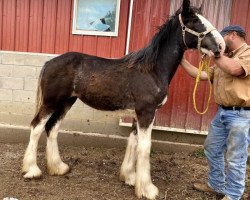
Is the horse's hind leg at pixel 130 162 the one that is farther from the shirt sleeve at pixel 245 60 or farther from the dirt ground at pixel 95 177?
the shirt sleeve at pixel 245 60

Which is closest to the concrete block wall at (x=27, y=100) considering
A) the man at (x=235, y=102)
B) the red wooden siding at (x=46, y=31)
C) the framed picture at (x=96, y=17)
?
the red wooden siding at (x=46, y=31)

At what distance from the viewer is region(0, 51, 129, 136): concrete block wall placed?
589cm

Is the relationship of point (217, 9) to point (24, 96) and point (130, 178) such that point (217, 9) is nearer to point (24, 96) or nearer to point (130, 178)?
point (130, 178)

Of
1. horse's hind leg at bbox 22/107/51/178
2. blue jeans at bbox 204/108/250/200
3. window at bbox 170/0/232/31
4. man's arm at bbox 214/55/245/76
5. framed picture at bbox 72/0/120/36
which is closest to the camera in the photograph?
man's arm at bbox 214/55/245/76

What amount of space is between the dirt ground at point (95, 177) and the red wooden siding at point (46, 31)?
1761 mm

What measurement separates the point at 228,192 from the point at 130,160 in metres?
1.30

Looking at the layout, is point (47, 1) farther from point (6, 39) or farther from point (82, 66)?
point (82, 66)

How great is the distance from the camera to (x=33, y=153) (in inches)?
173

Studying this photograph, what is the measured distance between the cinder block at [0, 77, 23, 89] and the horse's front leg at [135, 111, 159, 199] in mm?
2824

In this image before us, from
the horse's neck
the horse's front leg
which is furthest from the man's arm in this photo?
the horse's front leg

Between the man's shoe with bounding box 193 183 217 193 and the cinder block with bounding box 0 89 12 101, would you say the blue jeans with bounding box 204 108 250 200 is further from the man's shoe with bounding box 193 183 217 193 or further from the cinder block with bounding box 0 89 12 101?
the cinder block with bounding box 0 89 12 101

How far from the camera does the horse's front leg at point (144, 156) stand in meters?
4.00

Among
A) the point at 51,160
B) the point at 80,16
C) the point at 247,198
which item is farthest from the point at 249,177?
the point at 80,16

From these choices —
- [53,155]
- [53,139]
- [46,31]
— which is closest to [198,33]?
[53,139]
